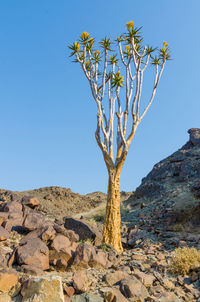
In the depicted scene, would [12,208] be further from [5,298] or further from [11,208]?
[5,298]

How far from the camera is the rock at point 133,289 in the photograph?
4802mm

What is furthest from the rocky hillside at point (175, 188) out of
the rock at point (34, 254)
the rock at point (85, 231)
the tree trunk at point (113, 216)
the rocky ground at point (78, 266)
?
the rock at point (34, 254)

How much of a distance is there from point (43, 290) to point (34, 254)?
138 cm

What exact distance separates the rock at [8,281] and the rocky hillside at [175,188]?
34.2 ft

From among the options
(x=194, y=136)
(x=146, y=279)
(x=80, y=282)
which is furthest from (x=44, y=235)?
(x=194, y=136)

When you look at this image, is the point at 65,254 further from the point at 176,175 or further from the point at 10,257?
the point at 176,175

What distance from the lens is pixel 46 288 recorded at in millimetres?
4352

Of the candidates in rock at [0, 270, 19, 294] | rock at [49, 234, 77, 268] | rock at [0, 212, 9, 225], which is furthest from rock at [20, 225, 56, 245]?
rock at [0, 212, 9, 225]

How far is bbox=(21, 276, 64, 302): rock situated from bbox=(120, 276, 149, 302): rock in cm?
120

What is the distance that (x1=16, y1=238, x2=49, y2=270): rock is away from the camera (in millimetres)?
5523

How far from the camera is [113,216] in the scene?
31.1ft

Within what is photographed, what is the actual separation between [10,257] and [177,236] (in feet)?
25.1

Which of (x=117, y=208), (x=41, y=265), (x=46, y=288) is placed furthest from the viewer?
(x=117, y=208)

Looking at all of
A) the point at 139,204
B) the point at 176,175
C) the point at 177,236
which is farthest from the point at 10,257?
the point at 176,175
